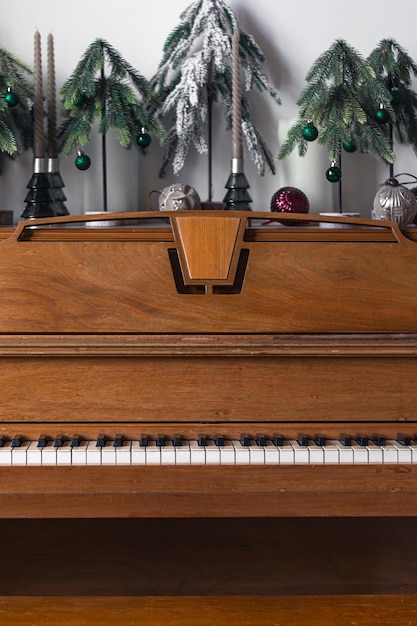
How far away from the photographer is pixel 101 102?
6.40 feet

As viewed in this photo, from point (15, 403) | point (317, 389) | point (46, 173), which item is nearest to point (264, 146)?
point (46, 173)

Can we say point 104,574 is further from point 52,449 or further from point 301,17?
point 301,17

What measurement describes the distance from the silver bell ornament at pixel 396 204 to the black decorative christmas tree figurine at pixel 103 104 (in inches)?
23.8

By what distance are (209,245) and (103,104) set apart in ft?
1.95

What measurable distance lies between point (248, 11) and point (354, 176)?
0.55 m

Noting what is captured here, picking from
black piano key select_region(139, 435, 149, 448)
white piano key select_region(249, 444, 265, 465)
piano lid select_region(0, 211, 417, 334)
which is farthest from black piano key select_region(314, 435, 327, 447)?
black piano key select_region(139, 435, 149, 448)

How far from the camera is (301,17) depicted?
2199mm

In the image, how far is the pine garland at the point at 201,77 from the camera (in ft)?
6.65

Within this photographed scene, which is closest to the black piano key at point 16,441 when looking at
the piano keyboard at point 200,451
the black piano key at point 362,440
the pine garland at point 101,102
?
the piano keyboard at point 200,451

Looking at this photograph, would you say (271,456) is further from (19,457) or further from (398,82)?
(398,82)

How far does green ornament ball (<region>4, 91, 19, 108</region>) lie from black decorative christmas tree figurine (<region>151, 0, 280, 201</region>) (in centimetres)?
38

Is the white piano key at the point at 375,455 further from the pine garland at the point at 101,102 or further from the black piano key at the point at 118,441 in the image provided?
the pine garland at the point at 101,102

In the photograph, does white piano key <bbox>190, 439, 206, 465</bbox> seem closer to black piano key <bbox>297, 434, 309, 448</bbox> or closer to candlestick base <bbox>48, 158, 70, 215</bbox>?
black piano key <bbox>297, 434, 309, 448</bbox>

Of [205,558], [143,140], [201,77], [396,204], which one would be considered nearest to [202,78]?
[201,77]
